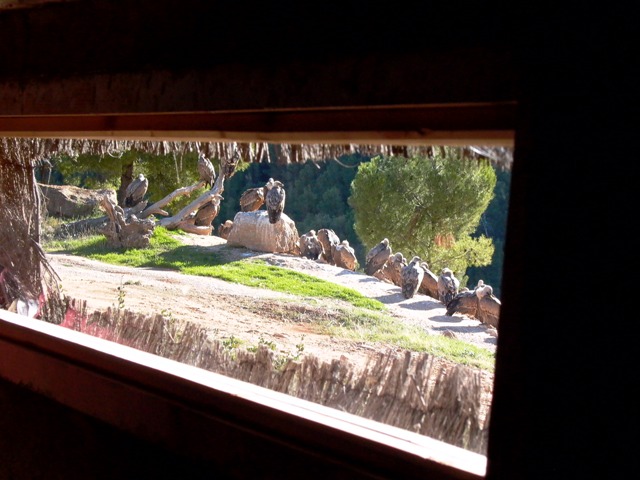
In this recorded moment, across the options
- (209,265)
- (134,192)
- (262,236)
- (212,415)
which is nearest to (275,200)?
(262,236)

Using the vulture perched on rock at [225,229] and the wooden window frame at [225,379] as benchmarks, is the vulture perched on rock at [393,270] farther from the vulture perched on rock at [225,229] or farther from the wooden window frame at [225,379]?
the wooden window frame at [225,379]

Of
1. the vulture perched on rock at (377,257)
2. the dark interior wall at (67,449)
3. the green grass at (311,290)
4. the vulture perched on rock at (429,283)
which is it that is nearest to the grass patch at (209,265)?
the green grass at (311,290)

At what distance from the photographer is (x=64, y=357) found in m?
2.25

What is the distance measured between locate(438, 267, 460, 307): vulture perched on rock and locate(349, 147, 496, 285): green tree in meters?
0.23

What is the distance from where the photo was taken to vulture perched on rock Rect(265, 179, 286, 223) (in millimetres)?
5398

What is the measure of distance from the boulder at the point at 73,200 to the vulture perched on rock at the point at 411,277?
165 inches

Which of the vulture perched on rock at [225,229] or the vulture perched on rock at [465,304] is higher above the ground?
the vulture perched on rock at [225,229]

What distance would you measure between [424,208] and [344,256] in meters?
1.86

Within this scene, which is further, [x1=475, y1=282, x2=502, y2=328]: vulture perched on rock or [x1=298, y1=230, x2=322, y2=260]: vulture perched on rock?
[x1=298, y1=230, x2=322, y2=260]: vulture perched on rock

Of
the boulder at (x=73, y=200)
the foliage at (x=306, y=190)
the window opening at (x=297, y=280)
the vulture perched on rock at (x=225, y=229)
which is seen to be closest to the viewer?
the window opening at (x=297, y=280)

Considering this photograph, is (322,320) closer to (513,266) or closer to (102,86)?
(102,86)

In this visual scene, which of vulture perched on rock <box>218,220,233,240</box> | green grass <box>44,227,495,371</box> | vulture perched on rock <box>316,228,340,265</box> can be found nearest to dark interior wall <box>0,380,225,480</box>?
green grass <box>44,227,495,371</box>

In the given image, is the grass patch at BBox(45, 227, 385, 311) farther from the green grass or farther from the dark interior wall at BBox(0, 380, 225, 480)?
the dark interior wall at BBox(0, 380, 225, 480)

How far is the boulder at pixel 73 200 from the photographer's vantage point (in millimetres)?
8006
